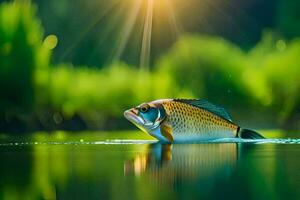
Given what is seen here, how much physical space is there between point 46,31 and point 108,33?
0.39 m

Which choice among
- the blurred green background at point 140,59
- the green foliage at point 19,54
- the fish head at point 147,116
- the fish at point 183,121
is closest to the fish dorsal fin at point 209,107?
the fish at point 183,121

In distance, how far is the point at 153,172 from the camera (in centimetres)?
183

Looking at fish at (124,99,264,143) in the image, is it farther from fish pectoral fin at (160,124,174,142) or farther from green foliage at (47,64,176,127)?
green foliage at (47,64,176,127)

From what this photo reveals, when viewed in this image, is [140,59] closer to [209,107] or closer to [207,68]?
[207,68]

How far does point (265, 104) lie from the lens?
440 cm

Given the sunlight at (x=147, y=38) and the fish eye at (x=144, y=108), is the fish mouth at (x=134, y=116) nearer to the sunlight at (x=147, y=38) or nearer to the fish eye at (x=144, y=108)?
the fish eye at (x=144, y=108)

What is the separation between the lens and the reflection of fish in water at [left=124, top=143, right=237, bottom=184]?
178 cm

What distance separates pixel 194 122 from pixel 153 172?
1215mm

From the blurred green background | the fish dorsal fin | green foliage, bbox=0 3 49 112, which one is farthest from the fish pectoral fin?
green foliage, bbox=0 3 49 112

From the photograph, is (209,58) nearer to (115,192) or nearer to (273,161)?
(273,161)

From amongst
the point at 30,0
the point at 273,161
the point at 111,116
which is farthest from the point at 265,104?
the point at 273,161

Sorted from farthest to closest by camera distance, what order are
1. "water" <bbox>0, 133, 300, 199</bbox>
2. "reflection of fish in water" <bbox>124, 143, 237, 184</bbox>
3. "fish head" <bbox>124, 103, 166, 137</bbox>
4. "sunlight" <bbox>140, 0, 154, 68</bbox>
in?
"sunlight" <bbox>140, 0, 154, 68</bbox>
"fish head" <bbox>124, 103, 166, 137</bbox>
"reflection of fish in water" <bbox>124, 143, 237, 184</bbox>
"water" <bbox>0, 133, 300, 199</bbox>

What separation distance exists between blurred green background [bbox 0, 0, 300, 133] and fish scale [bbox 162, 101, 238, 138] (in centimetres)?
122

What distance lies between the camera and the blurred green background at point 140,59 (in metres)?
4.32
